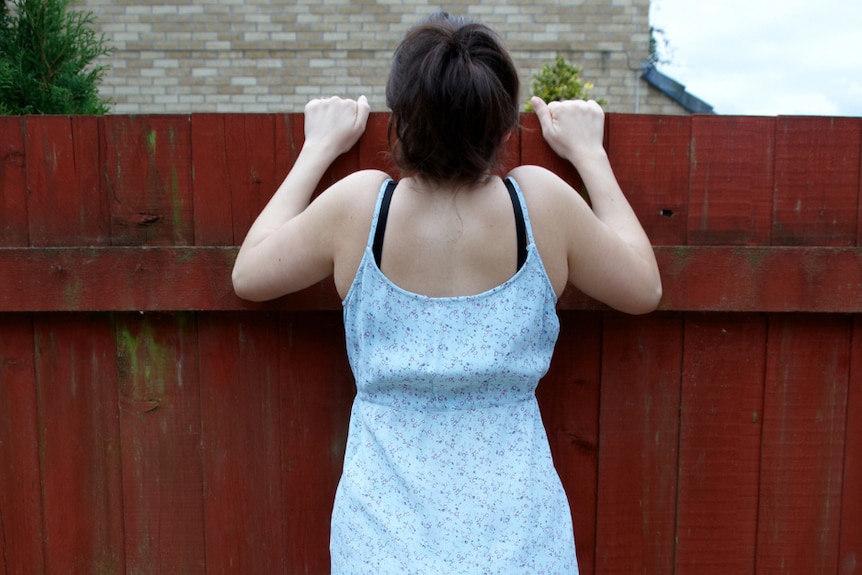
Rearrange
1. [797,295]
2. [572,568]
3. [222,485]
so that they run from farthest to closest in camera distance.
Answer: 1. [222,485]
2. [797,295]
3. [572,568]

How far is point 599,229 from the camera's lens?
55.7 inches

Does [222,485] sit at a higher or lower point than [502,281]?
lower

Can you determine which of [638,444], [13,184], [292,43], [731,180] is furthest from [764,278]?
[292,43]

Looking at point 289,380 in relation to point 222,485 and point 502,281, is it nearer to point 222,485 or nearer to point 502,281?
point 222,485

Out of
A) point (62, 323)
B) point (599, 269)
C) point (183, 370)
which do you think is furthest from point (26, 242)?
point (599, 269)

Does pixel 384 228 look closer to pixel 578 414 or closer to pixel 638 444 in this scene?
pixel 578 414

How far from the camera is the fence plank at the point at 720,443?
6.12 feet

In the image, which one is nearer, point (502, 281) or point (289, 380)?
point (502, 281)

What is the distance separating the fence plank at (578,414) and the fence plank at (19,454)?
1.37 m

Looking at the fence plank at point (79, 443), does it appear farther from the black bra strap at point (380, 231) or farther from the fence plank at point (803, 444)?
the fence plank at point (803, 444)

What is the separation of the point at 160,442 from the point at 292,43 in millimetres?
6267


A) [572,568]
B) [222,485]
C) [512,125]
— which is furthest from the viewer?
[222,485]

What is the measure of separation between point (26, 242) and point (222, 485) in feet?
2.71

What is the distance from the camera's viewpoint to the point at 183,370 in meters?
1.89
